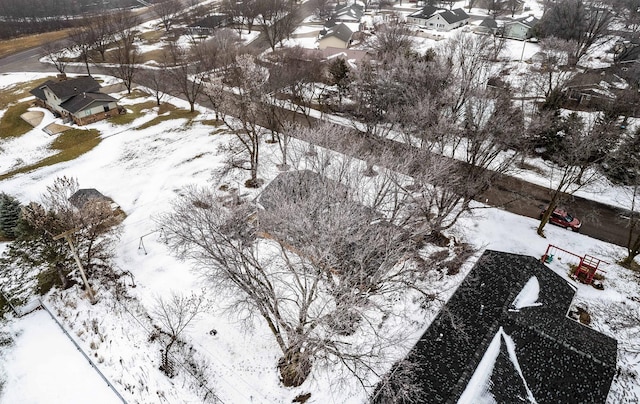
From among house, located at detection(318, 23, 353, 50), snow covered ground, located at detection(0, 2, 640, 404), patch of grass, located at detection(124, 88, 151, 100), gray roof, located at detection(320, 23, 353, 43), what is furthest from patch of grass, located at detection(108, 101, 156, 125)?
gray roof, located at detection(320, 23, 353, 43)

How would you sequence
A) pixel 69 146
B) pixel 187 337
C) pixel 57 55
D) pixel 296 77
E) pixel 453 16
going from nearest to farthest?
pixel 187 337 → pixel 296 77 → pixel 69 146 → pixel 57 55 → pixel 453 16

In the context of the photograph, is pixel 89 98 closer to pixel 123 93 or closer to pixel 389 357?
pixel 123 93

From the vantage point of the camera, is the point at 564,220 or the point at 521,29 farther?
the point at 521,29

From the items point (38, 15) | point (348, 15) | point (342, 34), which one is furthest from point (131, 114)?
point (38, 15)

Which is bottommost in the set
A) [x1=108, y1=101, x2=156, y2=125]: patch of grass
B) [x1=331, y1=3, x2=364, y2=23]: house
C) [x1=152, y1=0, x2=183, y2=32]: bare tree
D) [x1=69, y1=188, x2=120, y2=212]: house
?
[x1=108, y1=101, x2=156, y2=125]: patch of grass

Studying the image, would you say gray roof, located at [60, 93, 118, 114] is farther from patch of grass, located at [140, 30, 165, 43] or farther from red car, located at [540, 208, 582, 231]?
red car, located at [540, 208, 582, 231]

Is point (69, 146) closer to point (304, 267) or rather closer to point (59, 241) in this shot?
point (59, 241)

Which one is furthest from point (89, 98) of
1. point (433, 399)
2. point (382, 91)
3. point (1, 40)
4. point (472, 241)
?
point (1, 40)
